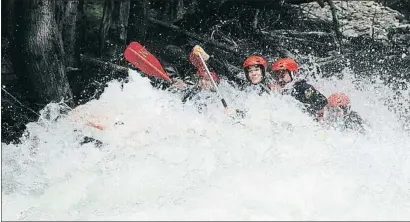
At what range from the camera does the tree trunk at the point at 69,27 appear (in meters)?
6.16

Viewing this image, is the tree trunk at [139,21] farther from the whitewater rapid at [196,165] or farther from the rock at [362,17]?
the rock at [362,17]

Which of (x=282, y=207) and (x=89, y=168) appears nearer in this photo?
(x=282, y=207)

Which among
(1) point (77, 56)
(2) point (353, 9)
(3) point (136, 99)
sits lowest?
(3) point (136, 99)

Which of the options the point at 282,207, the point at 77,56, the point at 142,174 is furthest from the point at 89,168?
the point at 77,56

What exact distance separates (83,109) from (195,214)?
6.77ft

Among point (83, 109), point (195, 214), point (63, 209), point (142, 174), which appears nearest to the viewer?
point (195, 214)

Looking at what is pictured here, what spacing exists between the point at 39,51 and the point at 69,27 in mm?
941

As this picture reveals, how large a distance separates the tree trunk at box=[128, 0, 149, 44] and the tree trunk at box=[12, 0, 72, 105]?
147 centimetres

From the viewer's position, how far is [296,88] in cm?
518

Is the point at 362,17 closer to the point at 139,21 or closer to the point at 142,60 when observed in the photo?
the point at 139,21

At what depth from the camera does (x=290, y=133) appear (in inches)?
177

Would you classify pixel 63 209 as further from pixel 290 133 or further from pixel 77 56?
pixel 77 56

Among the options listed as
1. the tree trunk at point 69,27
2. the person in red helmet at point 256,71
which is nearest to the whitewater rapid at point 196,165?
the person in red helmet at point 256,71

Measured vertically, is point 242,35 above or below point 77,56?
above
